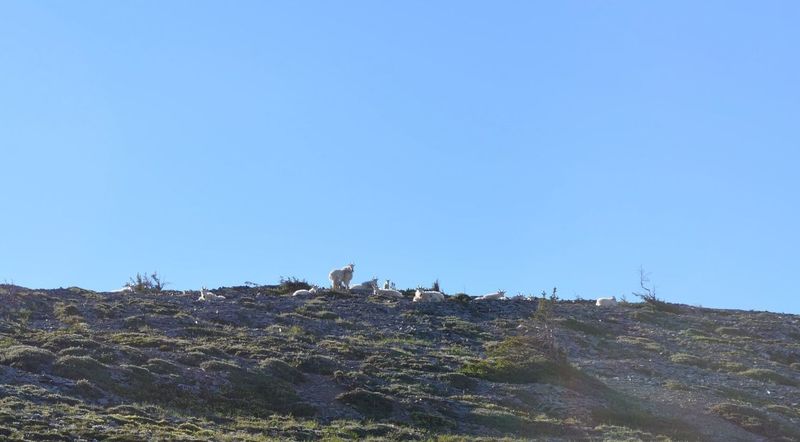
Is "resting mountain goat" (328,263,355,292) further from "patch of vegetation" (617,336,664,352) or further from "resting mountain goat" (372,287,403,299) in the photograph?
"patch of vegetation" (617,336,664,352)

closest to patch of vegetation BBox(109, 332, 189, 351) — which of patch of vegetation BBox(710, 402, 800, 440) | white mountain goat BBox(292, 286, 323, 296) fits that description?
white mountain goat BBox(292, 286, 323, 296)

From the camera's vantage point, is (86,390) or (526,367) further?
(526,367)

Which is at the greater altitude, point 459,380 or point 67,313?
point 67,313

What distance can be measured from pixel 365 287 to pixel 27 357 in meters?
19.0

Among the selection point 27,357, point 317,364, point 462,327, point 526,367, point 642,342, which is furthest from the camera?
point 462,327

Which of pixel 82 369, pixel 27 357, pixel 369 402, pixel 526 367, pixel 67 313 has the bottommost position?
pixel 369 402

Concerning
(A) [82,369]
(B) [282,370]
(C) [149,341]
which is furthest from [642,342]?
(A) [82,369]

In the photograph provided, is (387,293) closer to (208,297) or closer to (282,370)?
(208,297)

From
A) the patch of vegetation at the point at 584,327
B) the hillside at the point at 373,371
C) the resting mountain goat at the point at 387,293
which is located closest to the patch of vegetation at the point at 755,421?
the hillside at the point at 373,371

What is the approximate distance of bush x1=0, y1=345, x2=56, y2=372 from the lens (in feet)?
90.9

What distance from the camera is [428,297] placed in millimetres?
43500

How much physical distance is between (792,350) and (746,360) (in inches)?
122

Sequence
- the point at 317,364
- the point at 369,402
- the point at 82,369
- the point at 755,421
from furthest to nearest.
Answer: the point at 317,364 < the point at 755,421 < the point at 369,402 < the point at 82,369

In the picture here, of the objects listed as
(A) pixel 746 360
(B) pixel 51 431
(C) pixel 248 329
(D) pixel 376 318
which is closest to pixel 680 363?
(A) pixel 746 360
